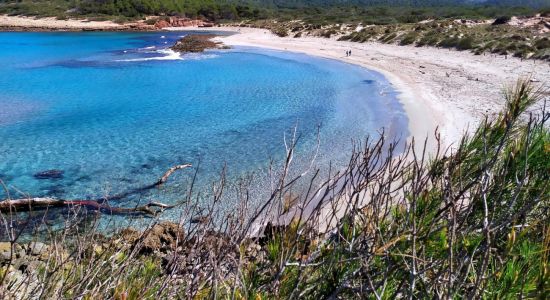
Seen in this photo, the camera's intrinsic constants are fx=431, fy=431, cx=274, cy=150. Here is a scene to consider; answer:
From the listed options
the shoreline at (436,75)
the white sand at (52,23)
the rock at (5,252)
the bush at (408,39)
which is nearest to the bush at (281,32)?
the shoreline at (436,75)

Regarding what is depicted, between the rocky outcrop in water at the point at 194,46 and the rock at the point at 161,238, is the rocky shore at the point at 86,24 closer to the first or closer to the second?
the rocky outcrop in water at the point at 194,46

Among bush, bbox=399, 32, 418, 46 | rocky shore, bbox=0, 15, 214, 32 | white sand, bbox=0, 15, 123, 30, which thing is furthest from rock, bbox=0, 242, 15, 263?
white sand, bbox=0, 15, 123, 30

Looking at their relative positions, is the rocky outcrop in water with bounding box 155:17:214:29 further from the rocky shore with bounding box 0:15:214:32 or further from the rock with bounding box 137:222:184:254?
the rock with bounding box 137:222:184:254

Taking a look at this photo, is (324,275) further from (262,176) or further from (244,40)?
(244,40)

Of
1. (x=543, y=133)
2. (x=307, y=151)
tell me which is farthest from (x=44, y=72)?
(x=543, y=133)

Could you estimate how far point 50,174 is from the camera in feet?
36.7

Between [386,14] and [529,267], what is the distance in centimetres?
6858

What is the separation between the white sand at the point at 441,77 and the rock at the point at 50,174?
9289mm

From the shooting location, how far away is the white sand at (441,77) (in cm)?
1449

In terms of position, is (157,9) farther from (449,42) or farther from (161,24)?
(449,42)

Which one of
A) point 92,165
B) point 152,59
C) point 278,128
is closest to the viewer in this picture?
point 92,165

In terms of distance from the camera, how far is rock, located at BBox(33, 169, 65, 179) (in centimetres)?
1099

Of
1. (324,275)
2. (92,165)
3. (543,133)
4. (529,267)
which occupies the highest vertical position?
(543,133)

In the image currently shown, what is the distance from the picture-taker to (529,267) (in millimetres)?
2318
